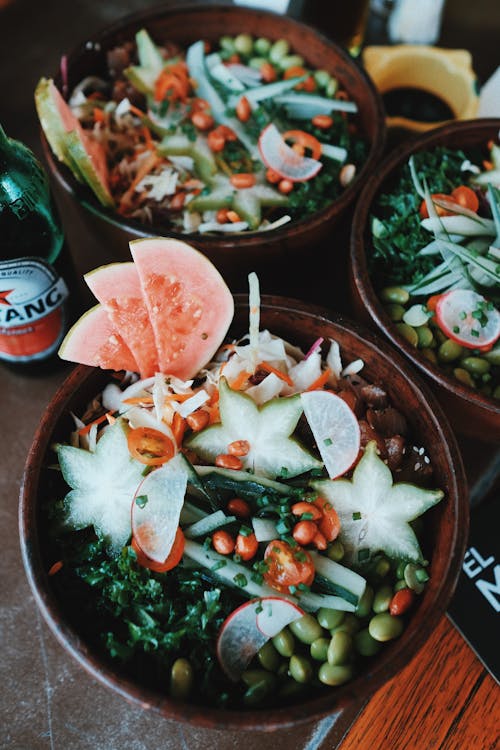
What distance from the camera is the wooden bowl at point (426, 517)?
92cm

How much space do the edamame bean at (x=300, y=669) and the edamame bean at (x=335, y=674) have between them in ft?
0.07

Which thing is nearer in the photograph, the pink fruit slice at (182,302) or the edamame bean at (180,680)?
the edamame bean at (180,680)

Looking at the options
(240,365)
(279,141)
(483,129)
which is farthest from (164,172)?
(483,129)

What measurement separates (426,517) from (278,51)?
1230 mm

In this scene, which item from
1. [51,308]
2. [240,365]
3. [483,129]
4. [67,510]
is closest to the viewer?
[67,510]

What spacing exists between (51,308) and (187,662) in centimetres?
71

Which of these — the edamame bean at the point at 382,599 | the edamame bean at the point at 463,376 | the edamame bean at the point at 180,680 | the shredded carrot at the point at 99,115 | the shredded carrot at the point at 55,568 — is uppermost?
the shredded carrot at the point at 99,115

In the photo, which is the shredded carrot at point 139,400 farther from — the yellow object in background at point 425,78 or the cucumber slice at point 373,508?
the yellow object in background at point 425,78

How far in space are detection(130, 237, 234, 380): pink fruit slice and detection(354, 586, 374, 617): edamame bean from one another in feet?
1.65

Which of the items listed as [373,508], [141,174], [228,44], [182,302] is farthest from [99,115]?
[373,508]

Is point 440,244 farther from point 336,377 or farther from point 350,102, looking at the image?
point 350,102

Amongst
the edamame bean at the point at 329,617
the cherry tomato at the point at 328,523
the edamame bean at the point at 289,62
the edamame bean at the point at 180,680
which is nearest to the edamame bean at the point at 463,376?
the cherry tomato at the point at 328,523

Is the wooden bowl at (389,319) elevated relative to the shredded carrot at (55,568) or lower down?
elevated

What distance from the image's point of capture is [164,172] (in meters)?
1.53
